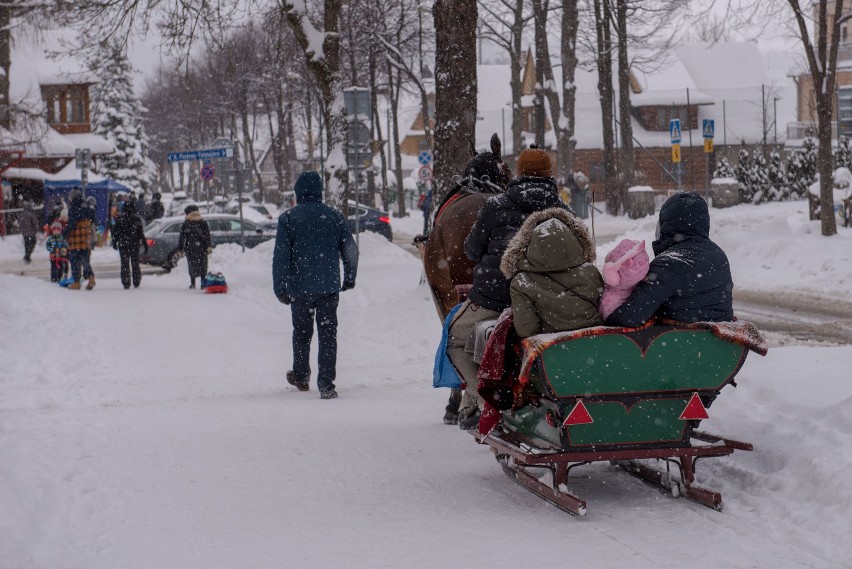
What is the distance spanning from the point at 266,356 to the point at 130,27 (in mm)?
8104

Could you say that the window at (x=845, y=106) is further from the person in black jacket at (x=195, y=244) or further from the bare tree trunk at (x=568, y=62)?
the person in black jacket at (x=195, y=244)

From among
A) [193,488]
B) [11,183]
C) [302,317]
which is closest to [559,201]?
[193,488]

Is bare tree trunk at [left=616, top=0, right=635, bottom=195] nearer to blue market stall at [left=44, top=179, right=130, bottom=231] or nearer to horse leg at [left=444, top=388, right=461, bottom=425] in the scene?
blue market stall at [left=44, top=179, right=130, bottom=231]

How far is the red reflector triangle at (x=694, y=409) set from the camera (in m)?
5.86

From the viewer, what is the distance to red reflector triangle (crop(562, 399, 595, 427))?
5.72 m

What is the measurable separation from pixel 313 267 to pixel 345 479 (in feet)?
12.0

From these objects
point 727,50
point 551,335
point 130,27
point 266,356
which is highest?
point 727,50

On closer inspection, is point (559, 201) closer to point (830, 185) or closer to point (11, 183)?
point (830, 185)

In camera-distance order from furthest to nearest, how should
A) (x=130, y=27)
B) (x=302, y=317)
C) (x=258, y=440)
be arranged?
1. (x=130, y=27)
2. (x=302, y=317)
3. (x=258, y=440)

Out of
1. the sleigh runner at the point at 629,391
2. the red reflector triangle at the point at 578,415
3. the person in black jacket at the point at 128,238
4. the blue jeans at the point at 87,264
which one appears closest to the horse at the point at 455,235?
the sleigh runner at the point at 629,391

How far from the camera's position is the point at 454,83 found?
14.5 metres

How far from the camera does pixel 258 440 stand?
8.27 metres

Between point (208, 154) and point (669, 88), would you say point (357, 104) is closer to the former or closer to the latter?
point (208, 154)

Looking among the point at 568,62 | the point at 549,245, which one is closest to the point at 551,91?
the point at 568,62
